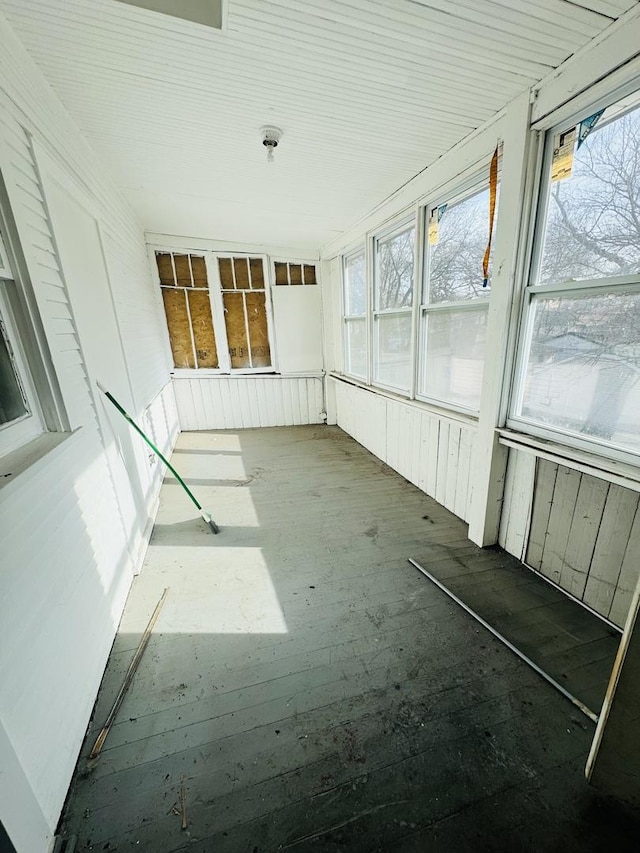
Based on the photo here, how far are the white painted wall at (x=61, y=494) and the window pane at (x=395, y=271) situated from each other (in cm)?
255

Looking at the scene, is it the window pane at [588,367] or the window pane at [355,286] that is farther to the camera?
the window pane at [355,286]

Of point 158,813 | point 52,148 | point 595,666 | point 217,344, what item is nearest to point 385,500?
point 595,666

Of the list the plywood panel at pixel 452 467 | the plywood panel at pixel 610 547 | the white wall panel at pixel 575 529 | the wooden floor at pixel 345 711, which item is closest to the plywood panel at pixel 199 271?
the wooden floor at pixel 345 711

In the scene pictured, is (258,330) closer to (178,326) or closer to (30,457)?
(178,326)

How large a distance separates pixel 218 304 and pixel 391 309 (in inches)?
109

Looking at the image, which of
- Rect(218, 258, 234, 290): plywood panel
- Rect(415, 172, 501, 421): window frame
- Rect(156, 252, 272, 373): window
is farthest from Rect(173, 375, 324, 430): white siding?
Rect(415, 172, 501, 421): window frame

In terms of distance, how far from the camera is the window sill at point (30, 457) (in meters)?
1.05

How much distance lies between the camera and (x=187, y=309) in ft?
15.5

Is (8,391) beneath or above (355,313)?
beneath

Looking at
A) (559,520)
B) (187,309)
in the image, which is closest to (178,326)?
(187,309)

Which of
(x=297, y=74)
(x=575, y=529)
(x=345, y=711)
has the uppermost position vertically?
(x=297, y=74)

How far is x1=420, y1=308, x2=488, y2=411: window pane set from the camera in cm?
232

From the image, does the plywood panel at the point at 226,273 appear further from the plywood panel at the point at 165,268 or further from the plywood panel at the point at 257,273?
the plywood panel at the point at 165,268

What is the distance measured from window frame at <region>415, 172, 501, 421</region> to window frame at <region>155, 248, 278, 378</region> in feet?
9.16
